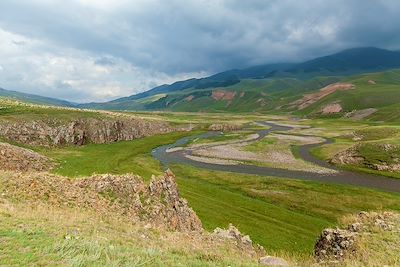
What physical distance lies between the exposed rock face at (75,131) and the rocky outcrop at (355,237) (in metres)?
108

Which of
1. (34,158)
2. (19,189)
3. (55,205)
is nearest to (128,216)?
(55,205)

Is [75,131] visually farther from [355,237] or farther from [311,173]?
[355,237]

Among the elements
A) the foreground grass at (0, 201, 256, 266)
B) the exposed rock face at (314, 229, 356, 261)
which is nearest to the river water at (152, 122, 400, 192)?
the exposed rock face at (314, 229, 356, 261)

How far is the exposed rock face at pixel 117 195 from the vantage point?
32.5 m

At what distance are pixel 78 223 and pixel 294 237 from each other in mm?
31630

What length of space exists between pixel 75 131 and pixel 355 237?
12287cm

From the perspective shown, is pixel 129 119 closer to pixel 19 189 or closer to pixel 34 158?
pixel 34 158

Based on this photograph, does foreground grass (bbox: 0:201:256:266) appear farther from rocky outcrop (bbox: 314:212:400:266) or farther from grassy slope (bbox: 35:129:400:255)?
grassy slope (bbox: 35:129:400:255)

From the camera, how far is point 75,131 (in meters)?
137

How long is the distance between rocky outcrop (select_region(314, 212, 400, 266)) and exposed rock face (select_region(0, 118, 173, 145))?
355ft

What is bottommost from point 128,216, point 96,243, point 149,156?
point 149,156

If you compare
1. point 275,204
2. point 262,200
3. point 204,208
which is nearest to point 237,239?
point 204,208

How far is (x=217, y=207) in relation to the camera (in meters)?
61.1

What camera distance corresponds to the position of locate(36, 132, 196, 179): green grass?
287 ft
